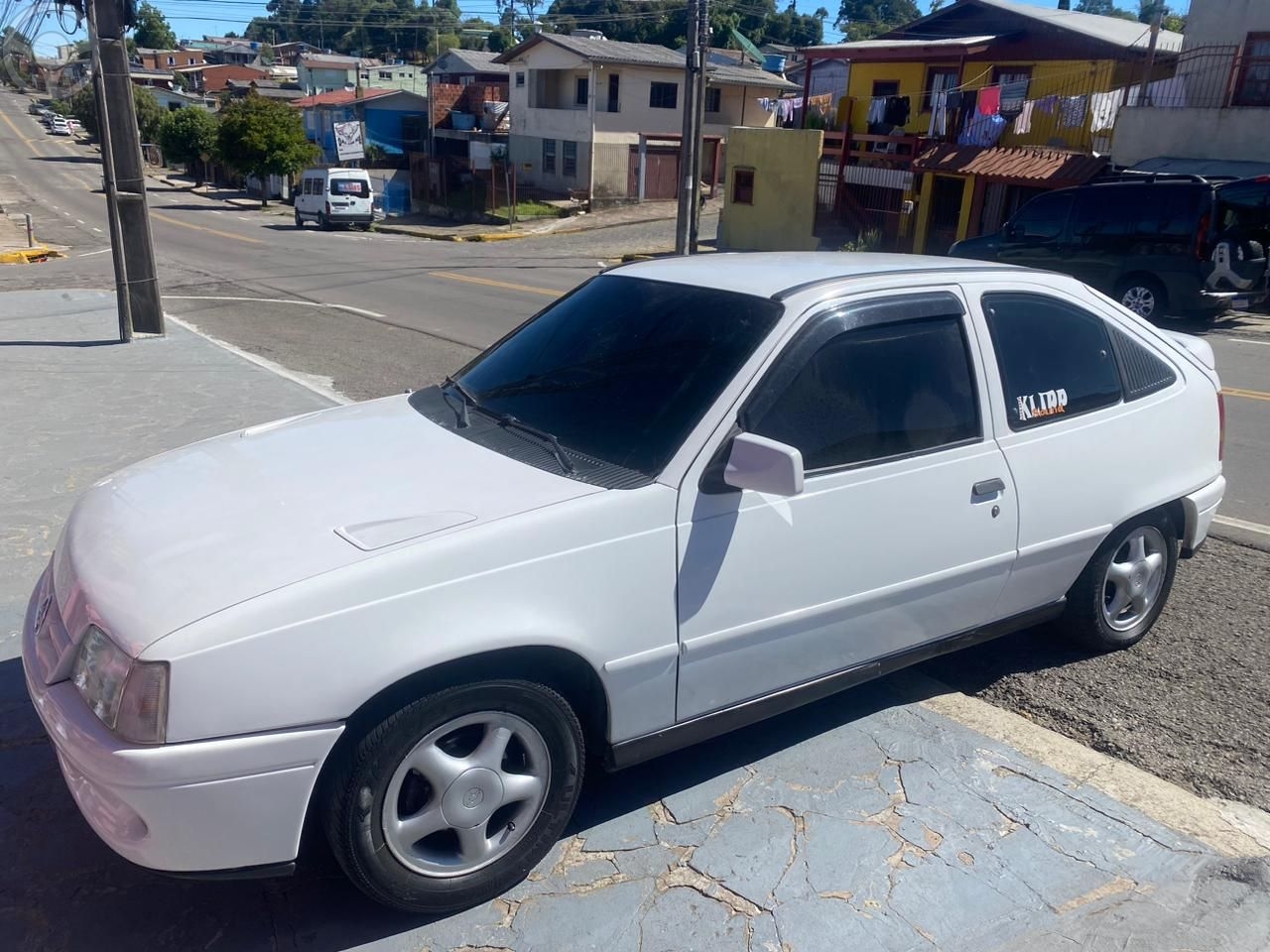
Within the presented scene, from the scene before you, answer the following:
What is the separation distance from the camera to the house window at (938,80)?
2906 cm

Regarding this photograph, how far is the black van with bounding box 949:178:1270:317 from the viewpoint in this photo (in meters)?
14.5

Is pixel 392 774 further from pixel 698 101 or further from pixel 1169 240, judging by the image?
pixel 698 101

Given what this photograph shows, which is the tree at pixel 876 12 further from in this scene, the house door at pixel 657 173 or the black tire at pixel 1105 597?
the black tire at pixel 1105 597

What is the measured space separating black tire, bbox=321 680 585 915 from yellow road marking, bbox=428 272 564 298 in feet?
51.4

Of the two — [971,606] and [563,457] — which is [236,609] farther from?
[971,606]

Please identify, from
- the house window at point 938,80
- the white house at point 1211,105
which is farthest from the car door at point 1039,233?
the house window at point 938,80

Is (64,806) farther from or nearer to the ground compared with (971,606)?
nearer to the ground

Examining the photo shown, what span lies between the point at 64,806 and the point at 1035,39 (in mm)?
29097

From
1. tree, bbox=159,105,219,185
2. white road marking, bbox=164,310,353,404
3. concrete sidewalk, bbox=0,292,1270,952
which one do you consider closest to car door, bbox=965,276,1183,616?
concrete sidewalk, bbox=0,292,1270,952

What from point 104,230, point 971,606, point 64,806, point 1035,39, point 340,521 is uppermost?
point 1035,39

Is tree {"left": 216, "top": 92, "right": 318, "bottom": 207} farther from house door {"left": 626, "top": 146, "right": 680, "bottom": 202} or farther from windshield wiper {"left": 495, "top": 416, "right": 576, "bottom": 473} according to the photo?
windshield wiper {"left": 495, "top": 416, "right": 576, "bottom": 473}

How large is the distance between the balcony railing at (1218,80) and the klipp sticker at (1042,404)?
19087 mm

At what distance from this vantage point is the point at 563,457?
11.0 ft

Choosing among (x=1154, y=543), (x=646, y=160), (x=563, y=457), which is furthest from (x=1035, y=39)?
(x=563, y=457)
